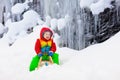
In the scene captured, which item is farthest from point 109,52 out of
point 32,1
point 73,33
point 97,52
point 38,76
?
point 32,1

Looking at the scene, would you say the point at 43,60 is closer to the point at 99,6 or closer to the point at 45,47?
the point at 45,47

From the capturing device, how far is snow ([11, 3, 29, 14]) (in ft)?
33.9

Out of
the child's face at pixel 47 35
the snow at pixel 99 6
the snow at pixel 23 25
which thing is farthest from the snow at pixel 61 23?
the child's face at pixel 47 35

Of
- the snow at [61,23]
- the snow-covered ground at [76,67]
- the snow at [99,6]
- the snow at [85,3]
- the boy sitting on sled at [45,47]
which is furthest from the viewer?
the snow at [61,23]

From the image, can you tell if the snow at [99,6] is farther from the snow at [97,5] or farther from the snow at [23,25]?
the snow at [23,25]

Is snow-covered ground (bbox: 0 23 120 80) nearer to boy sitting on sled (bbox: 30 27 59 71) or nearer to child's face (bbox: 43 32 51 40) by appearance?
boy sitting on sled (bbox: 30 27 59 71)

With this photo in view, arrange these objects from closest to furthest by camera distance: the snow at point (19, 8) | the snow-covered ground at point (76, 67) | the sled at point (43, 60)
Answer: the snow-covered ground at point (76, 67)
the sled at point (43, 60)
the snow at point (19, 8)

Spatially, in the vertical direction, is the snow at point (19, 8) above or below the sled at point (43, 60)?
above

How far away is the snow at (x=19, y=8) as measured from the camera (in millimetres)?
10344

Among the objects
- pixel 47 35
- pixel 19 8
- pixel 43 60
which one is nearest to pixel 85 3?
pixel 47 35

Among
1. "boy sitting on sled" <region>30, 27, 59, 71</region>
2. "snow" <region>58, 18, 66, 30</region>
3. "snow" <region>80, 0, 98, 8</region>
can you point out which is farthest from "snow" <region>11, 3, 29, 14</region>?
"boy sitting on sled" <region>30, 27, 59, 71</region>

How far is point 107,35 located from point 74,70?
8.13 feet

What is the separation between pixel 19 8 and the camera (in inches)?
408

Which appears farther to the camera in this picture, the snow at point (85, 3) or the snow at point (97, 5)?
the snow at point (85, 3)
